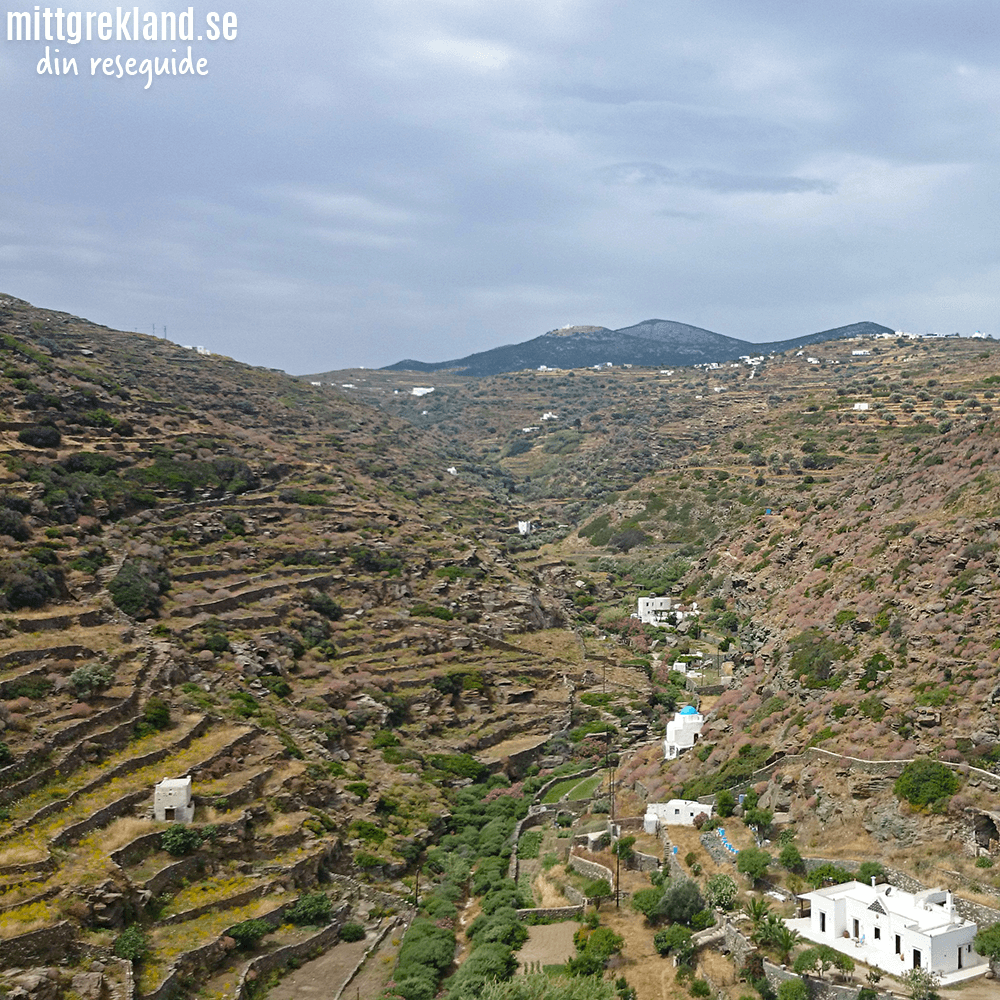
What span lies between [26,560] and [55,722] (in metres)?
11.6

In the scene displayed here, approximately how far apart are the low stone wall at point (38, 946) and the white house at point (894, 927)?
62.3 feet

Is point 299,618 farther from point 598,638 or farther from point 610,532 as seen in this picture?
point 610,532

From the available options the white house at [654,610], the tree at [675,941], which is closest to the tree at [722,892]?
the tree at [675,941]

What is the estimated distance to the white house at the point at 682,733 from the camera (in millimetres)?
41750

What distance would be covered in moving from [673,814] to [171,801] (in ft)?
57.0

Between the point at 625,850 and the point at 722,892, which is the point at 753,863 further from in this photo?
the point at 625,850

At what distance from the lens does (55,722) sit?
110 ft

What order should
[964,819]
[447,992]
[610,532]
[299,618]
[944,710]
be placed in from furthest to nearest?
[610,532] → [299,618] → [944,710] → [447,992] → [964,819]

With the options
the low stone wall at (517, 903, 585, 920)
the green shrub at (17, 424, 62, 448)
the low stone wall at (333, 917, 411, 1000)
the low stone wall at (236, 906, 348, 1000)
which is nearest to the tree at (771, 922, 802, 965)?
the low stone wall at (517, 903, 585, 920)

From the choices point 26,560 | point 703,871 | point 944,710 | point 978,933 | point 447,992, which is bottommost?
point 447,992

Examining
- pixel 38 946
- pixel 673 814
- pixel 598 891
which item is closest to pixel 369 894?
pixel 598 891

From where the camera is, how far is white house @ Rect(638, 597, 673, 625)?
68062mm

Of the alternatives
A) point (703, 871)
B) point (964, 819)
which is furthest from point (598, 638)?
point (964, 819)

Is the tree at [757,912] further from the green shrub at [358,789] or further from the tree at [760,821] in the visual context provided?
the green shrub at [358,789]
